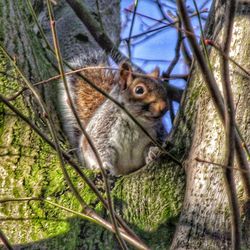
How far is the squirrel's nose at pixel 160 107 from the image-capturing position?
2316mm

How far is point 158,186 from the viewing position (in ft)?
5.21

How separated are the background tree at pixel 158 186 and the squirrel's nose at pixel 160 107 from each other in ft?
2.02

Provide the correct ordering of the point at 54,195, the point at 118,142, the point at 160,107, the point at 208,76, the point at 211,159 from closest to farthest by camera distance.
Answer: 1. the point at 208,76
2. the point at 211,159
3. the point at 54,195
4. the point at 160,107
5. the point at 118,142

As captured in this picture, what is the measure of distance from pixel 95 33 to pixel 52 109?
0.68 metres

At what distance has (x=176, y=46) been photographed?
2.36m

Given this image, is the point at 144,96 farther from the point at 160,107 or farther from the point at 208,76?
the point at 208,76

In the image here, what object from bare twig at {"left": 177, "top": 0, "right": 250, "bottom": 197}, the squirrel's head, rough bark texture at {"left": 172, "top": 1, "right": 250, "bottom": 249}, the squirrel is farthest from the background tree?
the squirrel's head

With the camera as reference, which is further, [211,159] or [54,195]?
[54,195]

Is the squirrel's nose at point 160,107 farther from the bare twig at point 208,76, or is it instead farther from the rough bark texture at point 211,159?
the bare twig at point 208,76

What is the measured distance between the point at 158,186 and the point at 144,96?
0.92 m

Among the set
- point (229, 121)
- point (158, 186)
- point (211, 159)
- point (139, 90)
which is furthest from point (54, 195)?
point (139, 90)

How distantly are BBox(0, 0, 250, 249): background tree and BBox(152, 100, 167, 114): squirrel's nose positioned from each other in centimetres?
62

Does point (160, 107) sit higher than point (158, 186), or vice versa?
point (160, 107)

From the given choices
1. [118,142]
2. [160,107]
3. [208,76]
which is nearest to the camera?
[208,76]
